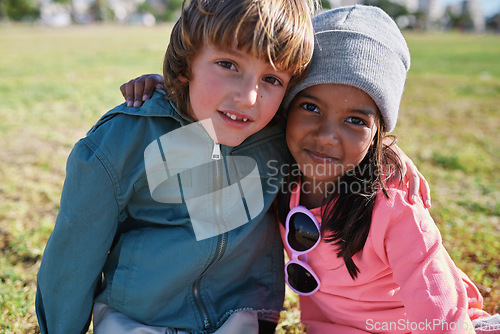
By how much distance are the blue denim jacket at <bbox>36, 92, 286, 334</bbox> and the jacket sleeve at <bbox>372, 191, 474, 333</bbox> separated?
1.91ft

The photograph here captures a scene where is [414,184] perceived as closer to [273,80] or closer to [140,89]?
[273,80]

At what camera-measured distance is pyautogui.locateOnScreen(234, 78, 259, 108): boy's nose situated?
1.62m

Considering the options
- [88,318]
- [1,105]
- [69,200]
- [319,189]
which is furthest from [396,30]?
[1,105]

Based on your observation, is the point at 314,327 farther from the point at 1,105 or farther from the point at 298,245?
the point at 1,105

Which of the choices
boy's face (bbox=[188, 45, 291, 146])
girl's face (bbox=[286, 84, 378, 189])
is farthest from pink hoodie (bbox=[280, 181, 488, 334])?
boy's face (bbox=[188, 45, 291, 146])

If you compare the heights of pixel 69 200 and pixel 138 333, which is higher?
pixel 69 200

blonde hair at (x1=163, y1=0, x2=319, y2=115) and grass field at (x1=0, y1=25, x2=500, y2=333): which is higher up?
blonde hair at (x1=163, y1=0, x2=319, y2=115)

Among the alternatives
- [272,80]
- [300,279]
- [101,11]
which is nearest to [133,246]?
[300,279]

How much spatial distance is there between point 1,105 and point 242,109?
6293 millimetres

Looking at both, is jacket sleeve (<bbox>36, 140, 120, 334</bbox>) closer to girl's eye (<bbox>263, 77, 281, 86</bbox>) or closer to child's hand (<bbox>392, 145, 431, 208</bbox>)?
girl's eye (<bbox>263, 77, 281, 86</bbox>)

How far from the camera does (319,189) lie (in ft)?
6.73

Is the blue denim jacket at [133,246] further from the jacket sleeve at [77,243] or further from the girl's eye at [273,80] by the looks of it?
the girl's eye at [273,80]

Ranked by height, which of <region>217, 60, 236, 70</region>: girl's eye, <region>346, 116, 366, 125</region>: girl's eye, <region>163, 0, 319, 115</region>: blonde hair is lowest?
<region>346, 116, 366, 125</region>: girl's eye

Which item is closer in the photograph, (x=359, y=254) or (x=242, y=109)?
(x=242, y=109)
